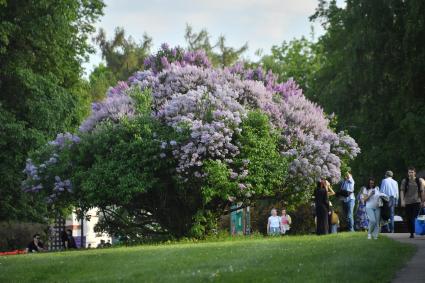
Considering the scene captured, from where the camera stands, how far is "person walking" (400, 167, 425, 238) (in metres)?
26.2

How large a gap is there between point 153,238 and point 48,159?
161 inches

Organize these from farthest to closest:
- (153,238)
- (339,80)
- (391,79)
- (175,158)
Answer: (339,80) → (391,79) → (153,238) → (175,158)

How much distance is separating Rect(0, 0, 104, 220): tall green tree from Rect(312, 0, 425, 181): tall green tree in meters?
12.5

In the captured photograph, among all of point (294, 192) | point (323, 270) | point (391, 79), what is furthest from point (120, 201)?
point (391, 79)

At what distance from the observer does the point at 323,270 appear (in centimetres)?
1606

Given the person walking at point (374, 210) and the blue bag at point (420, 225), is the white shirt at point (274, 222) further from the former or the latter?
the person walking at point (374, 210)

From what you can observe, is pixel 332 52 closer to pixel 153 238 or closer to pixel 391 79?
pixel 391 79

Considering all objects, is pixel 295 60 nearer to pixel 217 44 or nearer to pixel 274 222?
pixel 217 44

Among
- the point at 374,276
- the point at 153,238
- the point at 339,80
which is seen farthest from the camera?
the point at 339,80

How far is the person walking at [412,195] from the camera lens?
26.2 m

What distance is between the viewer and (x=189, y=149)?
28.5 metres

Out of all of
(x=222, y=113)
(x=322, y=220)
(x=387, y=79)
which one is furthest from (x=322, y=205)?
(x=387, y=79)

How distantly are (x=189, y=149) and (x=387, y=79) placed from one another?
55.0 ft

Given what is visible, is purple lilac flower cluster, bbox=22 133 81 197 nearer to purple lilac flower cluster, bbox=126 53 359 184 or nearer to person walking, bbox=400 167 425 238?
purple lilac flower cluster, bbox=126 53 359 184
